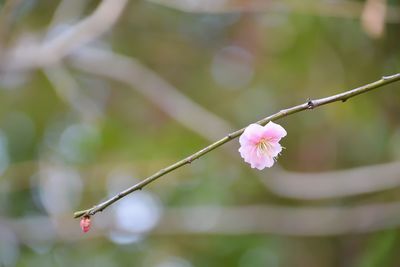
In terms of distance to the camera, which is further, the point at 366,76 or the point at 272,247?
the point at 272,247

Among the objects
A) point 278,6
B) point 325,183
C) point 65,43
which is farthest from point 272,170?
point 65,43

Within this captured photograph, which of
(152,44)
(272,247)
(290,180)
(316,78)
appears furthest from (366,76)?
(152,44)

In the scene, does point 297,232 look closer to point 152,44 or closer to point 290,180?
point 290,180

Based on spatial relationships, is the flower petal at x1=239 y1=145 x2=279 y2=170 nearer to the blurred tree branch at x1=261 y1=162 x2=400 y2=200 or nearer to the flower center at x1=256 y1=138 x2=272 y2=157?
the flower center at x1=256 y1=138 x2=272 y2=157

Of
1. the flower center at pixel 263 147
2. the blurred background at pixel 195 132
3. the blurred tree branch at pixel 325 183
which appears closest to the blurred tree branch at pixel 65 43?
the blurred background at pixel 195 132

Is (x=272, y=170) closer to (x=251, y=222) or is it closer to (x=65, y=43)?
(x=251, y=222)

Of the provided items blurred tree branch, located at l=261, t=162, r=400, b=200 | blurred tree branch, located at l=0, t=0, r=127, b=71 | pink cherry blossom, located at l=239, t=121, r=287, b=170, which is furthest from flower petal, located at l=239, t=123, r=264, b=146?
blurred tree branch, located at l=261, t=162, r=400, b=200
